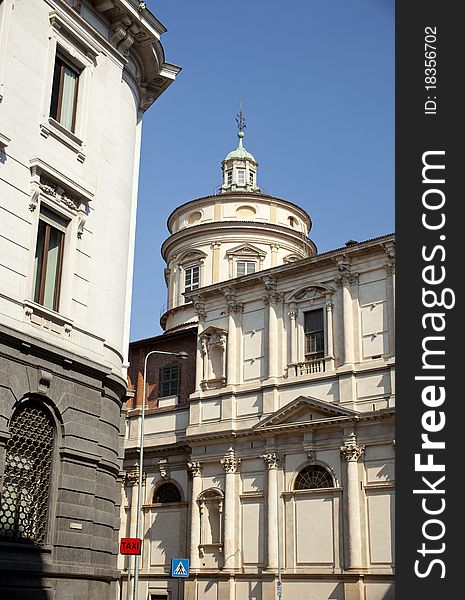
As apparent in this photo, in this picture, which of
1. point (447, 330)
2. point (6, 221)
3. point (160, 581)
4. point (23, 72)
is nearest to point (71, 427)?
point (6, 221)

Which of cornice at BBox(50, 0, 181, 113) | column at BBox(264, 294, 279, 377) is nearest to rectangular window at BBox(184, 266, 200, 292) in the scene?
column at BBox(264, 294, 279, 377)

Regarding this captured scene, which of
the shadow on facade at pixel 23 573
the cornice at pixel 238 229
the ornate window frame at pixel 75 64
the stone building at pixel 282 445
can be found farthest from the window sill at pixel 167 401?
the shadow on facade at pixel 23 573

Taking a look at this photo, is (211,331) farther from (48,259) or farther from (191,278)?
(48,259)

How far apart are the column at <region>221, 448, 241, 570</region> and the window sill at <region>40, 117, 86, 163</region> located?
986 inches

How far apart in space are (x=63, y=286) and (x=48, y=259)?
0.63 metres

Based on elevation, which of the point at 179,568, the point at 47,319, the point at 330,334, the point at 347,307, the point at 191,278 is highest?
the point at 191,278

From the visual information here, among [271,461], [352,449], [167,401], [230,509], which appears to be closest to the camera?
[352,449]

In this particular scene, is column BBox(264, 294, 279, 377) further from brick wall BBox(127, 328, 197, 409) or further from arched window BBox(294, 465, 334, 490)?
brick wall BBox(127, 328, 197, 409)

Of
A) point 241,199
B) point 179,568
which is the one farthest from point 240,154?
point 179,568

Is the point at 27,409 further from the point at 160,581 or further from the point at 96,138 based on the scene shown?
the point at 160,581

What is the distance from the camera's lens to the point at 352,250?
38.8 meters

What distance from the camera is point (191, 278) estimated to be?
52.7 meters

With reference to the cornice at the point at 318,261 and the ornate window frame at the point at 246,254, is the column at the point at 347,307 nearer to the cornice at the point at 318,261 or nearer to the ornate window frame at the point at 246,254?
the cornice at the point at 318,261

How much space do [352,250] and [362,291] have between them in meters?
1.97
